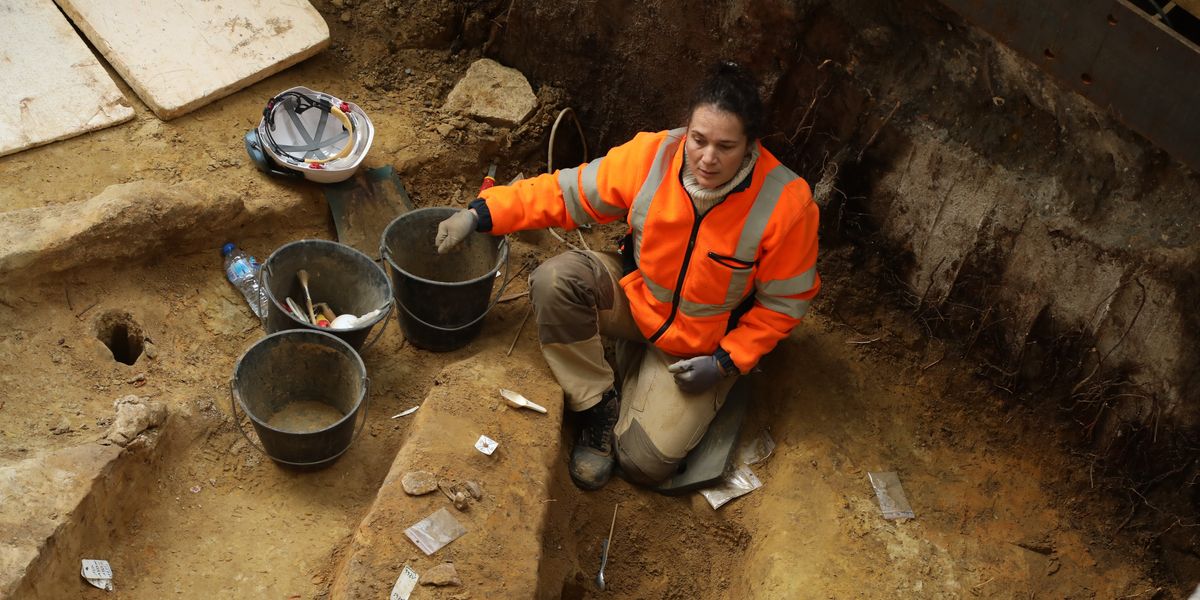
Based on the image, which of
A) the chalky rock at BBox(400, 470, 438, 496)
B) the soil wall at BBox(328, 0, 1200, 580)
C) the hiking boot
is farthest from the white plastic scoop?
the soil wall at BBox(328, 0, 1200, 580)

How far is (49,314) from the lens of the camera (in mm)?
3545

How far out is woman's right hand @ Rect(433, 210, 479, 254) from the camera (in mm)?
3611

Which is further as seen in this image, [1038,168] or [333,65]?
[333,65]

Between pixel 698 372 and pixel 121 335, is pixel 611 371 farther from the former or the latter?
pixel 121 335

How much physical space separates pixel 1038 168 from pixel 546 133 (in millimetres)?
2164

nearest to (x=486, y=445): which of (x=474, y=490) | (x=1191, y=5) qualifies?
(x=474, y=490)

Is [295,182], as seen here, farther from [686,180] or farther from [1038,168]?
[1038,168]

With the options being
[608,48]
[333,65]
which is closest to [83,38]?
[333,65]

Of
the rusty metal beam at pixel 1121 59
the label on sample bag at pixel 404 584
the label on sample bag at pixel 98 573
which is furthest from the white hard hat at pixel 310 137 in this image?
the rusty metal beam at pixel 1121 59

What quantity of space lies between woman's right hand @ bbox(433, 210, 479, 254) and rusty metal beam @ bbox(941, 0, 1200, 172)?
6.54 ft

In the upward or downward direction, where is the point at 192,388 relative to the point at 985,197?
downward

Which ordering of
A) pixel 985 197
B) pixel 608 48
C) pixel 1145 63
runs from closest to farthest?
pixel 1145 63
pixel 985 197
pixel 608 48

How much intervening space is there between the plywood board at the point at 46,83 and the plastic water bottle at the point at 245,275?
763 mm

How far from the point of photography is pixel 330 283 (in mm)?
3891
